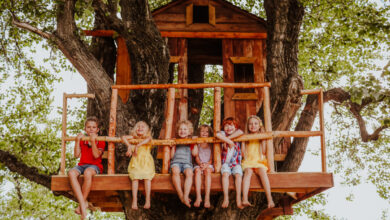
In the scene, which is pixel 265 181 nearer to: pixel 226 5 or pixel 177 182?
pixel 177 182

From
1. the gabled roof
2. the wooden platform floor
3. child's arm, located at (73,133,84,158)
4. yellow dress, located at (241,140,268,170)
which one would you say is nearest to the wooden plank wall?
the gabled roof

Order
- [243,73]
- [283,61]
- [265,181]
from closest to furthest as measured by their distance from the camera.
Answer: [265,181], [283,61], [243,73]

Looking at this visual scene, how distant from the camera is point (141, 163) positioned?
6539 millimetres

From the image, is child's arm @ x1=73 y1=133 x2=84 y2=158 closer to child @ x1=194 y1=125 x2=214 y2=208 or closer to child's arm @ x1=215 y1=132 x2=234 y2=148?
child @ x1=194 y1=125 x2=214 y2=208

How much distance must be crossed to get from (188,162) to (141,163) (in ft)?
2.38

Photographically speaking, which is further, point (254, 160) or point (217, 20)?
point (217, 20)

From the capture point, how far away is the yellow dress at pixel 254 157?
6.49 m

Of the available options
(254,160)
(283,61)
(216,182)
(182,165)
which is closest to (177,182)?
(182,165)

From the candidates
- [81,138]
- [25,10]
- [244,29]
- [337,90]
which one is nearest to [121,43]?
[25,10]

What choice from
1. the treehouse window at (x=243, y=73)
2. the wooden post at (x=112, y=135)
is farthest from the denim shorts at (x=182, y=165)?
the treehouse window at (x=243, y=73)

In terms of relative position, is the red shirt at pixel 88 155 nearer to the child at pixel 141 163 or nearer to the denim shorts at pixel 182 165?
the child at pixel 141 163

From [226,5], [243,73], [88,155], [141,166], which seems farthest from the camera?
[243,73]

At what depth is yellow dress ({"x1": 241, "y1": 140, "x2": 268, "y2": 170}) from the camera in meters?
6.49

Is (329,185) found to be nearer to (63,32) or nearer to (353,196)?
(63,32)
